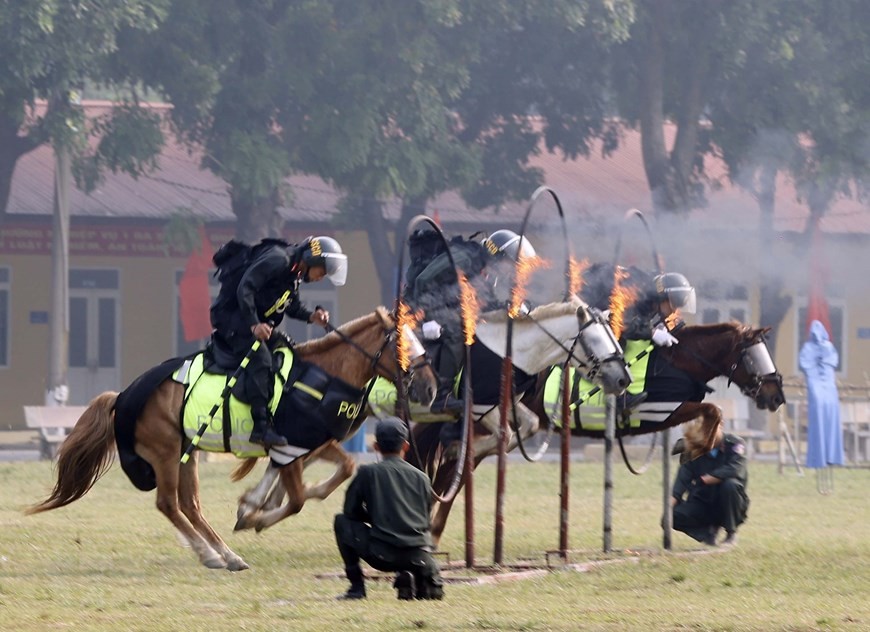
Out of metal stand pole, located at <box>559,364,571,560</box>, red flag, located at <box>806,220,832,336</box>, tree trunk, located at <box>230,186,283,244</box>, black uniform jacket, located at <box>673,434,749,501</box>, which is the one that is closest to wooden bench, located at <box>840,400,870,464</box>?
red flag, located at <box>806,220,832,336</box>

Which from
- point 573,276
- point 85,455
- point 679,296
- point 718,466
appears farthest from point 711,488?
point 85,455

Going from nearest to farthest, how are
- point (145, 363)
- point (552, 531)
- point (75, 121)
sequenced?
point (552, 531) < point (75, 121) < point (145, 363)

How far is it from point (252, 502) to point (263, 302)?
5.13 ft

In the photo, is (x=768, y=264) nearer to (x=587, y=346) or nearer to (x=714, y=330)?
(x=714, y=330)

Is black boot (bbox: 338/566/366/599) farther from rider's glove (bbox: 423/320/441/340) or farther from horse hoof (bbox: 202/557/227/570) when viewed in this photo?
rider's glove (bbox: 423/320/441/340)

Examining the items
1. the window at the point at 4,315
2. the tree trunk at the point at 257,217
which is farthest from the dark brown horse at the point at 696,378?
the window at the point at 4,315

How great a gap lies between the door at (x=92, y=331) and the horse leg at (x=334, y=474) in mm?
21894

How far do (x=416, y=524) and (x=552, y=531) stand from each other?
6025mm

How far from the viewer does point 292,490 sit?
13008 millimetres

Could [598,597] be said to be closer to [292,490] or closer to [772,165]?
[292,490]

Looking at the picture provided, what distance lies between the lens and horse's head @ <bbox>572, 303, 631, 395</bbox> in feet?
42.5

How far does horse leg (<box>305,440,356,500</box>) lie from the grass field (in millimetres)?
543

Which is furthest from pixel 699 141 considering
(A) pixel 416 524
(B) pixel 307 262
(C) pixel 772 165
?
(A) pixel 416 524

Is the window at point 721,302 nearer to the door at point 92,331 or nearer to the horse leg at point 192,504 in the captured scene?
the door at point 92,331
